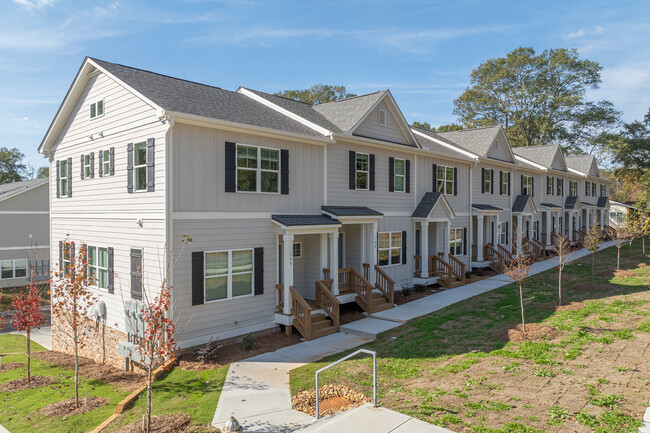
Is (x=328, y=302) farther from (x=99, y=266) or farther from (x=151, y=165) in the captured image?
(x=99, y=266)

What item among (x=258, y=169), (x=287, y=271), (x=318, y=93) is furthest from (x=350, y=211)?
(x=318, y=93)

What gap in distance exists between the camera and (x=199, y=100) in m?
13.2

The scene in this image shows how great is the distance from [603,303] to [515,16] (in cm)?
1153

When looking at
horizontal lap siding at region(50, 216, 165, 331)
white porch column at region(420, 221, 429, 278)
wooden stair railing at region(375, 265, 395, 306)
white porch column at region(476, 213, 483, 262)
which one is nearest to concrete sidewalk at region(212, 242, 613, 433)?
wooden stair railing at region(375, 265, 395, 306)

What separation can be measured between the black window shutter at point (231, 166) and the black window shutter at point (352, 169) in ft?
17.5

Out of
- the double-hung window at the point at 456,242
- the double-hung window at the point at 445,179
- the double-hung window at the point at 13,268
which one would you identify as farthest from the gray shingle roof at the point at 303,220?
the double-hung window at the point at 13,268

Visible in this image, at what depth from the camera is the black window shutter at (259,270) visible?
12.8 m

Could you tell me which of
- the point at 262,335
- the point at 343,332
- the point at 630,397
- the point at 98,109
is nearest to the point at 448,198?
the point at 343,332

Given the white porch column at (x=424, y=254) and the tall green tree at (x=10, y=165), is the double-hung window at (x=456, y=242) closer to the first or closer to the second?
the white porch column at (x=424, y=254)

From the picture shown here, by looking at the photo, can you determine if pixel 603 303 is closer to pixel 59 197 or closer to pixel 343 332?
pixel 343 332

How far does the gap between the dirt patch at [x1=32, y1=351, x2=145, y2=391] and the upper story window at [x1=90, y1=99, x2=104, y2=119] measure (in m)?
8.71

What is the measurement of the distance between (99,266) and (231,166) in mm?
6448

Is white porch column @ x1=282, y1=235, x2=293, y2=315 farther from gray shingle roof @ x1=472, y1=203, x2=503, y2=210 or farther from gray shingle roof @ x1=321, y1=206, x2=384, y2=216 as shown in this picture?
gray shingle roof @ x1=472, y1=203, x2=503, y2=210

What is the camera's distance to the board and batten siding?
1680 centimetres
